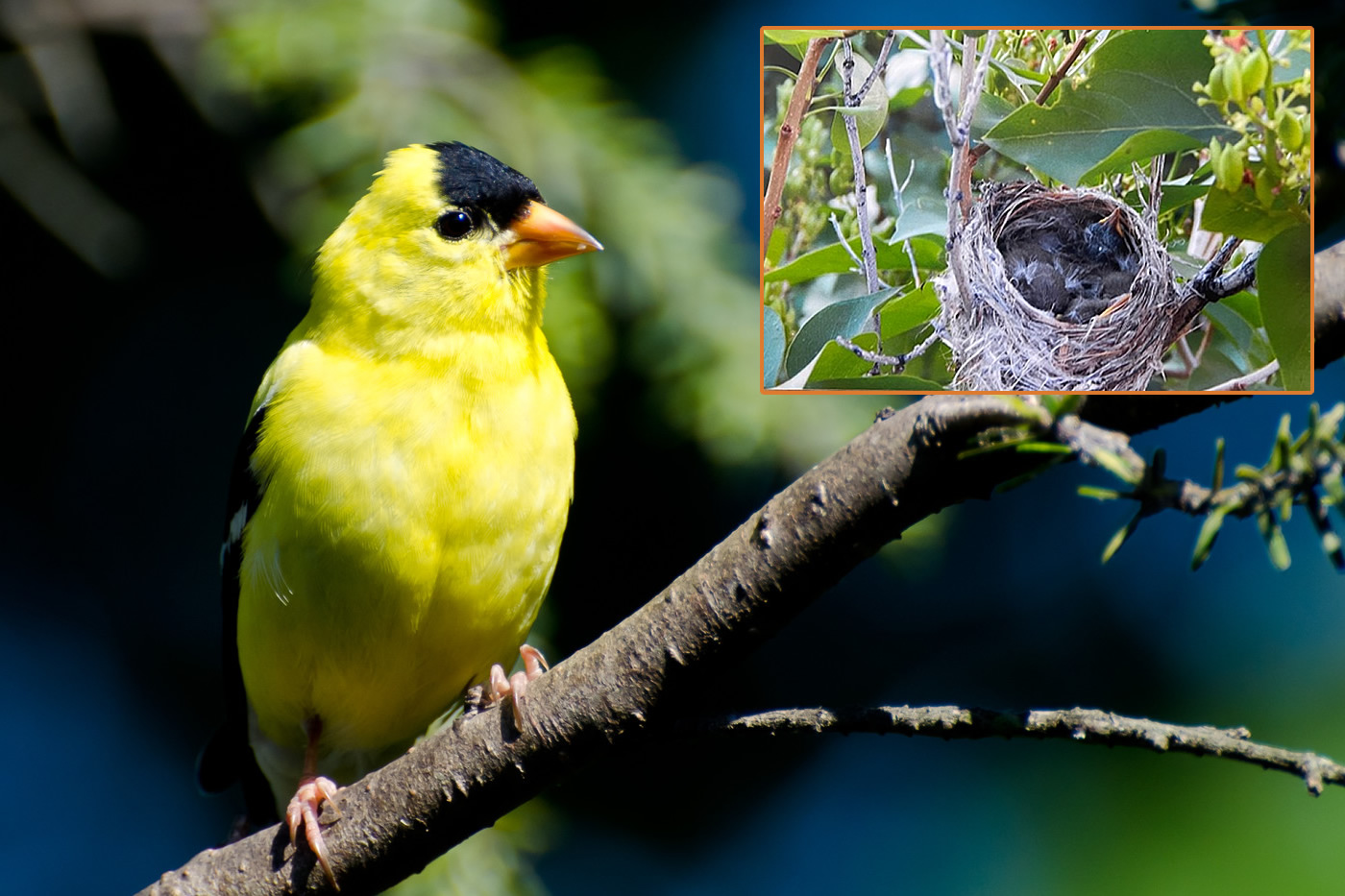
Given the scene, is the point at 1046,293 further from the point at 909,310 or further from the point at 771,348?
the point at 771,348

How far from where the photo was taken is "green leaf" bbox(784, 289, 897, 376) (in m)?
1.61

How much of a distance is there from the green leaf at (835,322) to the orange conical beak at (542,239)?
15.3 inches

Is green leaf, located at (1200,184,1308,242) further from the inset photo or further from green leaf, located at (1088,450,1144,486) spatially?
green leaf, located at (1088,450,1144,486)

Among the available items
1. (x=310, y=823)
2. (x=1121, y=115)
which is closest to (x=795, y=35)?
(x=1121, y=115)

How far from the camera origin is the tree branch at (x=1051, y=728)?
95 centimetres

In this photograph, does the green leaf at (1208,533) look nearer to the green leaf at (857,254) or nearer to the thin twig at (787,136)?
the green leaf at (857,254)

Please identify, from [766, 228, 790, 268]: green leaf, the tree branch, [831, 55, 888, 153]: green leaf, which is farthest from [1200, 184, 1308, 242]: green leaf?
[766, 228, 790, 268]: green leaf

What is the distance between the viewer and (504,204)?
198cm

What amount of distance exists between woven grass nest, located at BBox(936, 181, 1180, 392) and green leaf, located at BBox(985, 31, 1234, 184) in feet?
0.52

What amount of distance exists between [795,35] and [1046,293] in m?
0.58

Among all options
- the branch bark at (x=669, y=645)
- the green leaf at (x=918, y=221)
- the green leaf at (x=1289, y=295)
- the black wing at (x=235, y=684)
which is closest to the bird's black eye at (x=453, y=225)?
the black wing at (x=235, y=684)

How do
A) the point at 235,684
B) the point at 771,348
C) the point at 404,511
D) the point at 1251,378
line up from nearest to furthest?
the point at 1251,378, the point at 404,511, the point at 771,348, the point at 235,684

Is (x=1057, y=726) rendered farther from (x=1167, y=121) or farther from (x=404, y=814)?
(x=404, y=814)

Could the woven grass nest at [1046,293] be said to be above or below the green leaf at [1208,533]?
above
